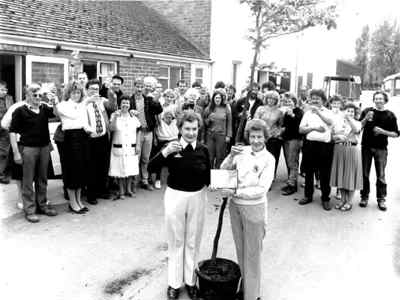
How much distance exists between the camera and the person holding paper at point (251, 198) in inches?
142

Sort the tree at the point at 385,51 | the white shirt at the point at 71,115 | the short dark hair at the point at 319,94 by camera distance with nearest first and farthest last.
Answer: the white shirt at the point at 71,115 → the short dark hair at the point at 319,94 → the tree at the point at 385,51

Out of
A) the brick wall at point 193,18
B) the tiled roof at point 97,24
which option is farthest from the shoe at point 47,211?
the brick wall at point 193,18

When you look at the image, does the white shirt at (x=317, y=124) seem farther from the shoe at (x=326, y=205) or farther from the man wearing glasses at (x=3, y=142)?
the man wearing glasses at (x=3, y=142)

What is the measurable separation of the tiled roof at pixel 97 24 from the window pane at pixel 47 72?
0.65 metres

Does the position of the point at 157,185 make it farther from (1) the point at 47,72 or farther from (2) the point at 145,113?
(1) the point at 47,72

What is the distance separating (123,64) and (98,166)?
267 inches

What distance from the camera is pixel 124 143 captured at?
679 cm

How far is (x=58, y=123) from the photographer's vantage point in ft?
20.8

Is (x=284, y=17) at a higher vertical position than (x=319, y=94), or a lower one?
higher

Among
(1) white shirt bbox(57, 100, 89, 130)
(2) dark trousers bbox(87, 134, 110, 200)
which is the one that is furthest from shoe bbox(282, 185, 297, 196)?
(1) white shirt bbox(57, 100, 89, 130)

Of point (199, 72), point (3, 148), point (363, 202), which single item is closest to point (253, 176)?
point (363, 202)

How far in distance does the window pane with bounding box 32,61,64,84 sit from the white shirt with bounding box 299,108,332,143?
630 cm

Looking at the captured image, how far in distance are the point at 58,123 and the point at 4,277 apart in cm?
278

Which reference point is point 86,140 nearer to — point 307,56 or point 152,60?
point 152,60
